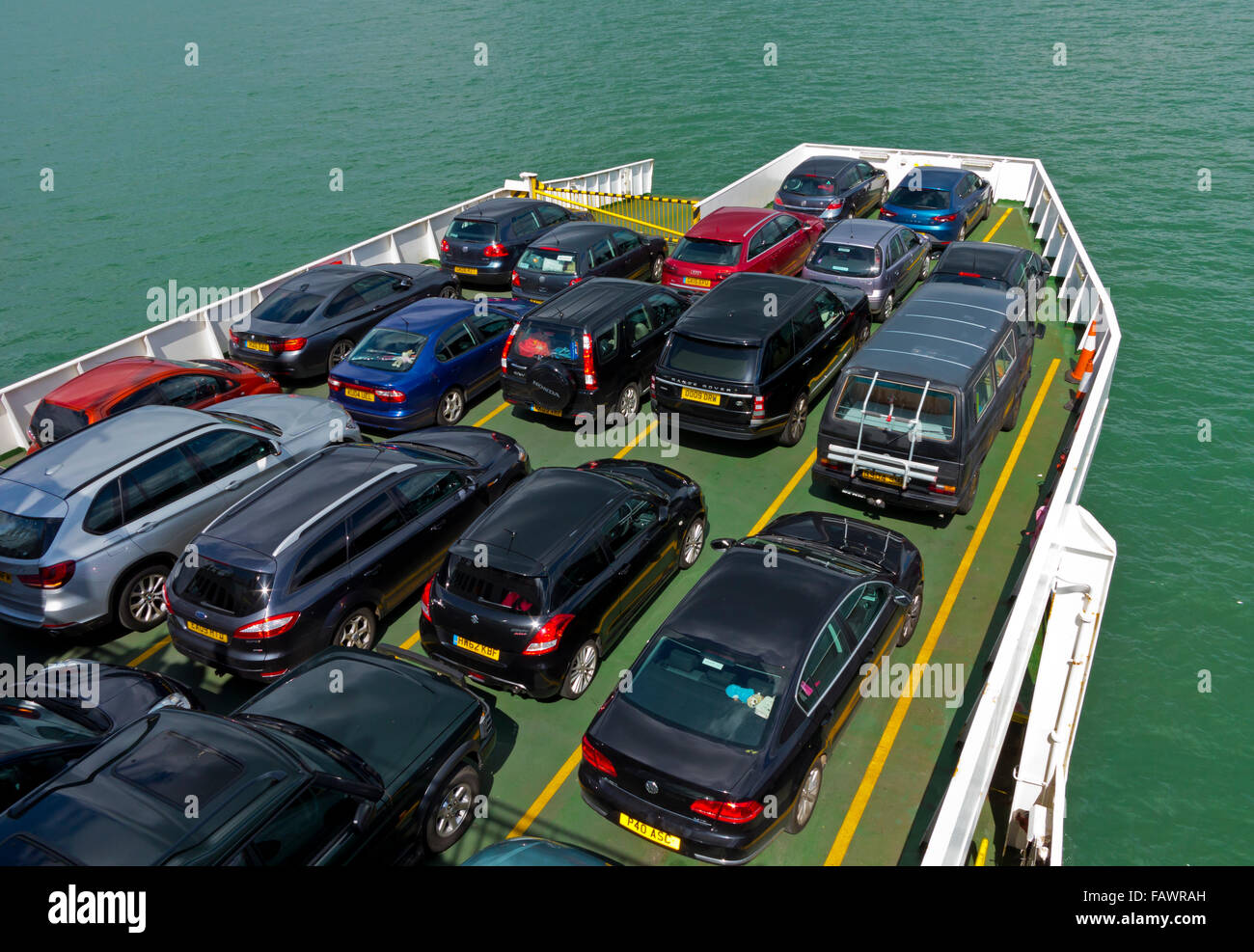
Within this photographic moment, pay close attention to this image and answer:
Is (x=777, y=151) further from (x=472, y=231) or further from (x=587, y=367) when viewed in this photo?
(x=587, y=367)

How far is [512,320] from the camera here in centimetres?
1363

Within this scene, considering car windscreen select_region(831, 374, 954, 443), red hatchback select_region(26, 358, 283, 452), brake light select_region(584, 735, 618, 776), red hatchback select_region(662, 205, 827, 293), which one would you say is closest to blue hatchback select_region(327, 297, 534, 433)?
red hatchback select_region(26, 358, 283, 452)

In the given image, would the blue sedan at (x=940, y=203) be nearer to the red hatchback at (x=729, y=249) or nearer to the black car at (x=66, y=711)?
the red hatchback at (x=729, y=249)

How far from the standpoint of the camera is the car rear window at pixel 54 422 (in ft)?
35.8

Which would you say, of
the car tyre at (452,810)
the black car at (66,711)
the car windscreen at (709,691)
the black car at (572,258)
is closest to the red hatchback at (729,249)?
the black car at (572,258)

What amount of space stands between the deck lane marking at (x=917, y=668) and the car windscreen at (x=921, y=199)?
6.32 m

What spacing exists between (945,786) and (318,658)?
17.4 feet

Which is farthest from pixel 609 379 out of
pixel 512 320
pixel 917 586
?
pixel 917 586

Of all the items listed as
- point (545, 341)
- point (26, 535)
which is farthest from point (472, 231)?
point (26, 535)

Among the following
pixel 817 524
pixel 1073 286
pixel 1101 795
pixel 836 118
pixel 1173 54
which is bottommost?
pixel 1101 795

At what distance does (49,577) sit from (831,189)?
1572cm

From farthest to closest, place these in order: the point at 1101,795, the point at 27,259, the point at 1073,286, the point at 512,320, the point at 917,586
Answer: the point at 27,259 → the point at 1073,286 → the point at 512,320 → the point at 1101,795 → the point at 917,586

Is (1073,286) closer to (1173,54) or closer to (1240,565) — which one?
(1240,565)

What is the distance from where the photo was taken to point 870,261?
14602mm
